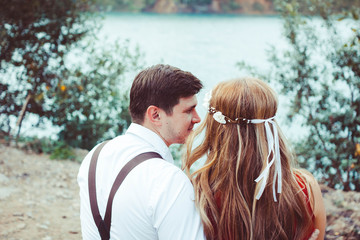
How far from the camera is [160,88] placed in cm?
214

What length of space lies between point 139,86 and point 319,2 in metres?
4.74

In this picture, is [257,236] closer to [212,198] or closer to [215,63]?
[212,198]

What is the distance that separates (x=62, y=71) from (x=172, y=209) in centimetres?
620

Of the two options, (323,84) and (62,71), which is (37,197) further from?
(323,84)

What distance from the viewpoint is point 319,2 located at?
6113mm

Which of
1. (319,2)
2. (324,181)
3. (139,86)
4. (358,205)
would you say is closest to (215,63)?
(319,2)

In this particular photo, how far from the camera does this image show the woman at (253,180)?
1979mm

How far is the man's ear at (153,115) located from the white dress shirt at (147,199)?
241 millimetres

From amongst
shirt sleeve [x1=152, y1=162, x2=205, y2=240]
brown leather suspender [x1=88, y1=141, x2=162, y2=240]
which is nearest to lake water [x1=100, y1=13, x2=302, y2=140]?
brown leather suspender [x1=88, y1=141, x2=162, y2=240]

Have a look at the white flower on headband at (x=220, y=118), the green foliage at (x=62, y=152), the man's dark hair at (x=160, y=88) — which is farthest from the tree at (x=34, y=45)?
the white flower on headband at (x=220, y=118)

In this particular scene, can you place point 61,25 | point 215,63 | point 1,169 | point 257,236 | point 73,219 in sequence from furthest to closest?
point 215,63, point 61,25, point 1,169, point 73,219, point 257,236

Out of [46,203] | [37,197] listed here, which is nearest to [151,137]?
[46,203]

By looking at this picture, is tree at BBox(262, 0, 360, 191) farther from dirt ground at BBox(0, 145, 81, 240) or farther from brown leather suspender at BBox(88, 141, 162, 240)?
brown leather suspender at BBox(88, 141, 162, 240)

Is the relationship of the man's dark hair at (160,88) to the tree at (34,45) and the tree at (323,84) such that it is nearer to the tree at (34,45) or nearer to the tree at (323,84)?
the tree at (323,84)
